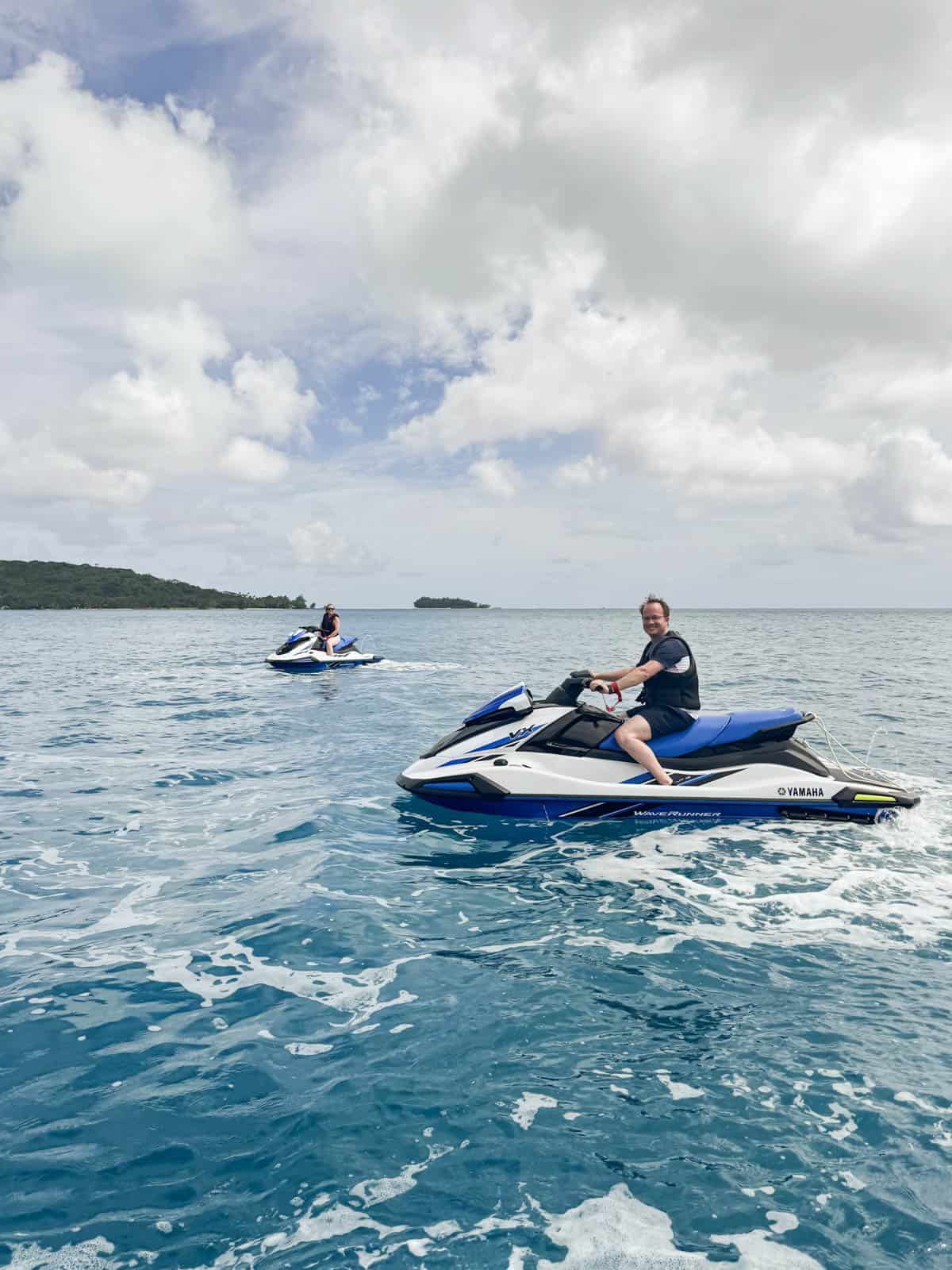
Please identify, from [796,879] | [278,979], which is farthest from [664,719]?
[278,979]

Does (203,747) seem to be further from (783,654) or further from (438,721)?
(783,654)

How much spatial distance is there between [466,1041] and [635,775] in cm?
491

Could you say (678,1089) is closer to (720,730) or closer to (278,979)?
(278,979)

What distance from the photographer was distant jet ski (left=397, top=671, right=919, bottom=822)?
8.88m

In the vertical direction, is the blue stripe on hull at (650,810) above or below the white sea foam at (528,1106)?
above

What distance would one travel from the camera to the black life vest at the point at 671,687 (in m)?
8.83

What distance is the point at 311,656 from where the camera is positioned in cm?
2823

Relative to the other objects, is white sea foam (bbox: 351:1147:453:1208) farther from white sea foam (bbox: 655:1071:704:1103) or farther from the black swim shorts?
the black swim shorts

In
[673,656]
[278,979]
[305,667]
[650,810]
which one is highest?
[673,656]

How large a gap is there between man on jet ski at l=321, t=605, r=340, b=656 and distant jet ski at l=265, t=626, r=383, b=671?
127mm

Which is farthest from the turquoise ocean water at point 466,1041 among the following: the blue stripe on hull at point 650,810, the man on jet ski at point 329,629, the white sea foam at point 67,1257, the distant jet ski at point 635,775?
the man on jet ski at point 329,629

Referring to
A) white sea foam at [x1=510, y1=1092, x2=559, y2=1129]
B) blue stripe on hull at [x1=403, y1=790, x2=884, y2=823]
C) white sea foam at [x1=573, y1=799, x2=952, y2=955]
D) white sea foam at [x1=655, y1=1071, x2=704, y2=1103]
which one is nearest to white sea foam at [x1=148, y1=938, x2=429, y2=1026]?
white sea foam at [x1=510, y1=1092, x2=559, y2=1129]

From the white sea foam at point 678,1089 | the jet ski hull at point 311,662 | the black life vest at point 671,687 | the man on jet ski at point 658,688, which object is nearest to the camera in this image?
the white sea foam at point 678,1089

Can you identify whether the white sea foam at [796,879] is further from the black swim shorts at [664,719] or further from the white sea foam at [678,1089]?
the white sea foam at [678,1089]
